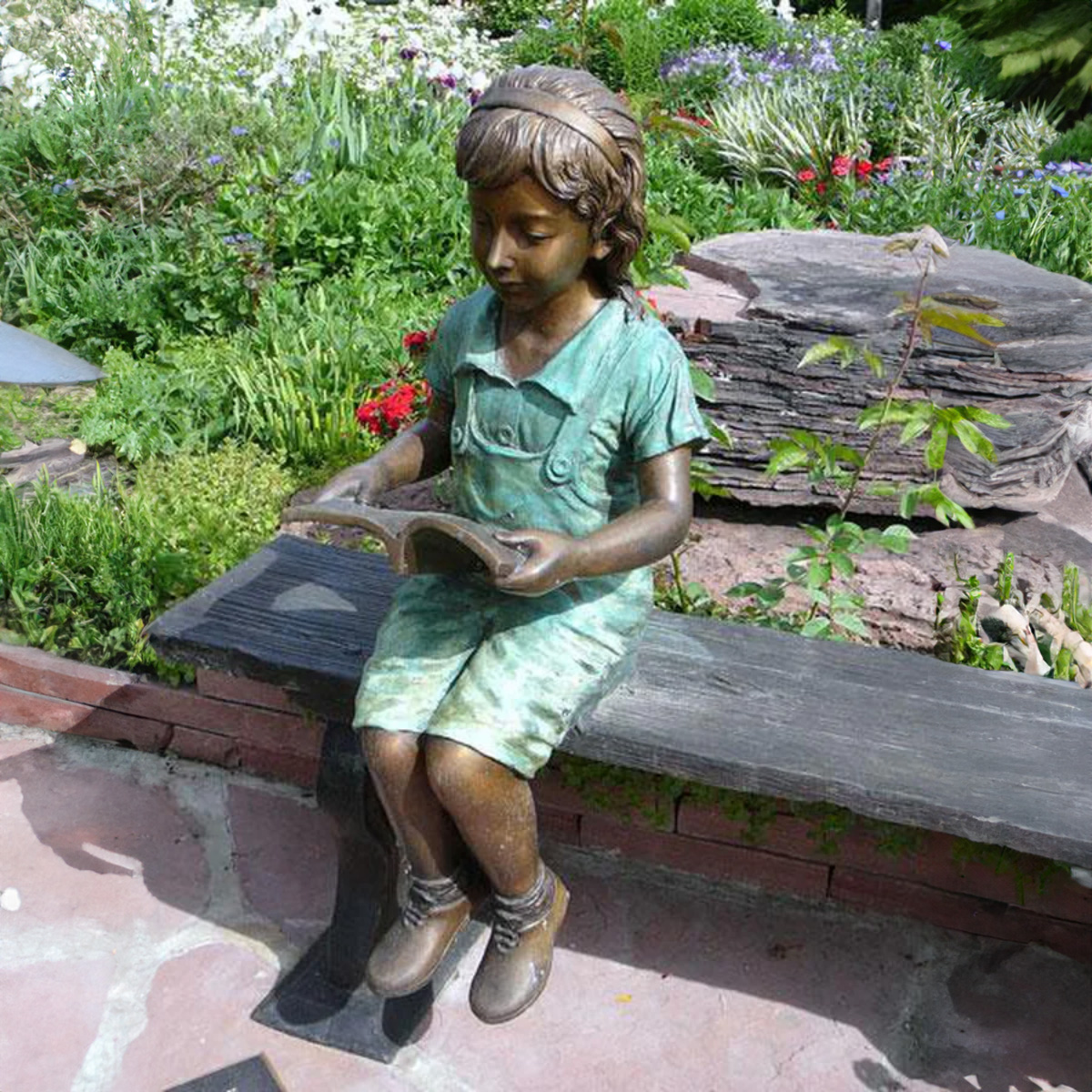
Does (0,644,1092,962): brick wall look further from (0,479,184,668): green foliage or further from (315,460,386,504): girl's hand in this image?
(315,460,386,504): girl's hand

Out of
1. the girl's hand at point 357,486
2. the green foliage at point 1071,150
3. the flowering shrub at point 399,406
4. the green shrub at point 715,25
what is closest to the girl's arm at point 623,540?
the girl's hand at point 357,486

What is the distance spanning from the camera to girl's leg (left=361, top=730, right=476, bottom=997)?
215 cm

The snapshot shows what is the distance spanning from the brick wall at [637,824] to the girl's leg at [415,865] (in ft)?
2.38

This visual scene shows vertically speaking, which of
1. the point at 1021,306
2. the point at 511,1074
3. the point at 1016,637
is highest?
the point at 1021,306

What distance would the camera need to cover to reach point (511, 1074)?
2.47 meters

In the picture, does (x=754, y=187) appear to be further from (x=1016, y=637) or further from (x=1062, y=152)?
(x=1016, y=637)

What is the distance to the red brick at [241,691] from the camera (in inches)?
124

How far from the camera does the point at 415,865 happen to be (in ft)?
7.18

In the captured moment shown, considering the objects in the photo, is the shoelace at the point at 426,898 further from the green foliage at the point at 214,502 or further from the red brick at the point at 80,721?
the green foliage at the point at 214,502

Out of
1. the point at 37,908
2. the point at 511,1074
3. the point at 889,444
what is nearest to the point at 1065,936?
the point at 511,1074

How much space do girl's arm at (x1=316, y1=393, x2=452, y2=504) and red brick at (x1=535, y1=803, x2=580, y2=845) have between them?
37.4 inches

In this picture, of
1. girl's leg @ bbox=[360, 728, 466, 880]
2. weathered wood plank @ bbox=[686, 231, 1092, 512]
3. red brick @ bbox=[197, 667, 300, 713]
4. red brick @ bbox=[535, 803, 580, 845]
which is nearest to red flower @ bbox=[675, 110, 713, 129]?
weathered wood plank @ bbox=[686, 231, 1092, 512]

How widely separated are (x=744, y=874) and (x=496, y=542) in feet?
4.38

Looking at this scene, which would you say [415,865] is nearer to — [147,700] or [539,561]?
[539,561]
